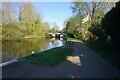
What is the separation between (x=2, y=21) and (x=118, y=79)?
4161cm

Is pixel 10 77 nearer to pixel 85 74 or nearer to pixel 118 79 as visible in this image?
pixel 85 74

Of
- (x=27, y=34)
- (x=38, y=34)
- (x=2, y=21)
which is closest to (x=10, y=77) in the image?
(x=2, y=21)

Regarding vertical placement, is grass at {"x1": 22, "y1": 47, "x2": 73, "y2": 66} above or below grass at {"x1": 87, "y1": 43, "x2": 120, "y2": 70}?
below

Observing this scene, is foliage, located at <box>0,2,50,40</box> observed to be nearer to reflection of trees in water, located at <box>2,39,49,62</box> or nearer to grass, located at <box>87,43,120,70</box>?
reflection of trees in water, located at <box>2,39,49,62</box>

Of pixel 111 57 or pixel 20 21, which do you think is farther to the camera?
pixel 20 21

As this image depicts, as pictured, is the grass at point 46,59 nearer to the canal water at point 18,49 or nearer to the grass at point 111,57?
the grass at point 111,57

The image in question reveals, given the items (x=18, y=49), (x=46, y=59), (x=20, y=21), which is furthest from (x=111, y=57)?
(x=20, y=21)

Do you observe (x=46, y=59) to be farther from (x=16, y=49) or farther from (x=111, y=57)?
(x=16, y=49)

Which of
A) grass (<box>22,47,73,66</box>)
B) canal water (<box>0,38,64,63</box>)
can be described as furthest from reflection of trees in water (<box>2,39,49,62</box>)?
grass (<box>22,47,73,66</box>)

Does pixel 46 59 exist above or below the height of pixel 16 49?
above

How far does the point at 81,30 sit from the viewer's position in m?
51.5

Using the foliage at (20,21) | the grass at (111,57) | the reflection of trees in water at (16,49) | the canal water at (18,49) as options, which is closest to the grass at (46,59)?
the grass at (111,57)

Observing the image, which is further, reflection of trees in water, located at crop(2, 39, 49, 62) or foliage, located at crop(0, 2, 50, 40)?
foliage, located at crop(0, 2, 50, 40)

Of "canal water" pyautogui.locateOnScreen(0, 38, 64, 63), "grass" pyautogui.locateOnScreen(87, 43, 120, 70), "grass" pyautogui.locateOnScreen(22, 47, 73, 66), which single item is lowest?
"canal water" pyautogui.locateOnScreen(0, 38, 64, 63)
